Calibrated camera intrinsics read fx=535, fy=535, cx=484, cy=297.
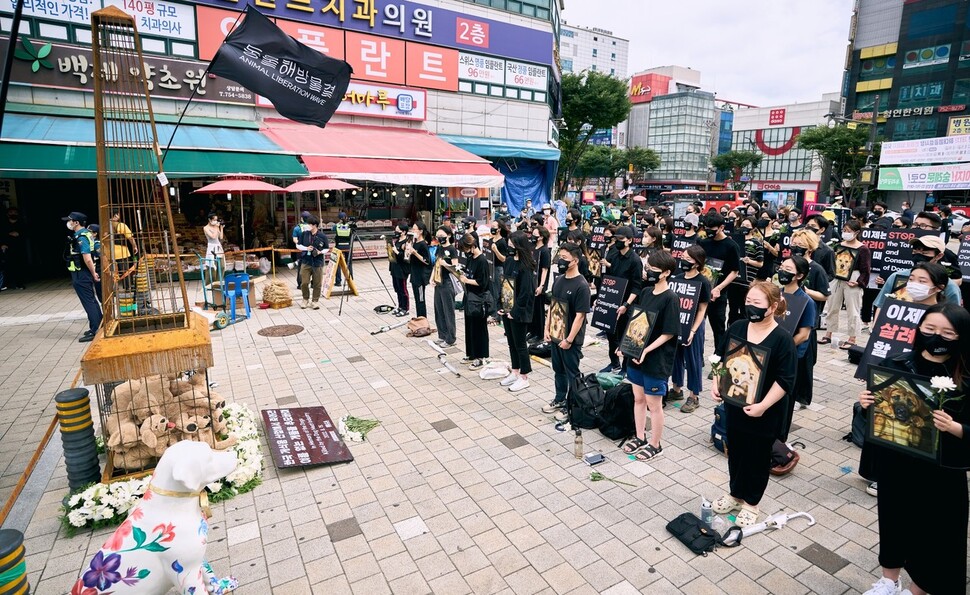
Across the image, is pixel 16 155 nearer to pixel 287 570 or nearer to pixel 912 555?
pixel 287 570

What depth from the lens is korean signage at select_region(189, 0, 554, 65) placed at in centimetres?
1778

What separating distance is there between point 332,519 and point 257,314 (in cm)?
832

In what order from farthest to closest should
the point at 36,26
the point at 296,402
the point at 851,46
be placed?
the point at 851,46, the point at 36,26, the point at 296,402

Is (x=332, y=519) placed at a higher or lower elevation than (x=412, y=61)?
lower

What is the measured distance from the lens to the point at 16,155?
1212 cm

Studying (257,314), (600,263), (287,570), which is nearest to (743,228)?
(600,263)

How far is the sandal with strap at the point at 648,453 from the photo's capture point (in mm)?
5516

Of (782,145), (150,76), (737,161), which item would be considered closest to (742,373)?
(150,76)

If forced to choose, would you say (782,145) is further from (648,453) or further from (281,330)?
(648,453)

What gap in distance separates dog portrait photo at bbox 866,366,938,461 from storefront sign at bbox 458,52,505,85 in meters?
20.8

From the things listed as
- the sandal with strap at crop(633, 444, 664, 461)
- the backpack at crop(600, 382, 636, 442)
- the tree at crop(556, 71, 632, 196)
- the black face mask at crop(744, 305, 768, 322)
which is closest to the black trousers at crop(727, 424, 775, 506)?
the black face mask at crop(744, 305, 768, 322)

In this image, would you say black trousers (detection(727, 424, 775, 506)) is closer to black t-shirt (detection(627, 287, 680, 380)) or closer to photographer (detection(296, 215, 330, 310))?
black t-shirt (detection(627, 287, 680, 380))

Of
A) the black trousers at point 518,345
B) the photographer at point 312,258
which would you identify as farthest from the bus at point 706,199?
the black trousers at point 518,345

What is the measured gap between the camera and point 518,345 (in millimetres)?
7609
